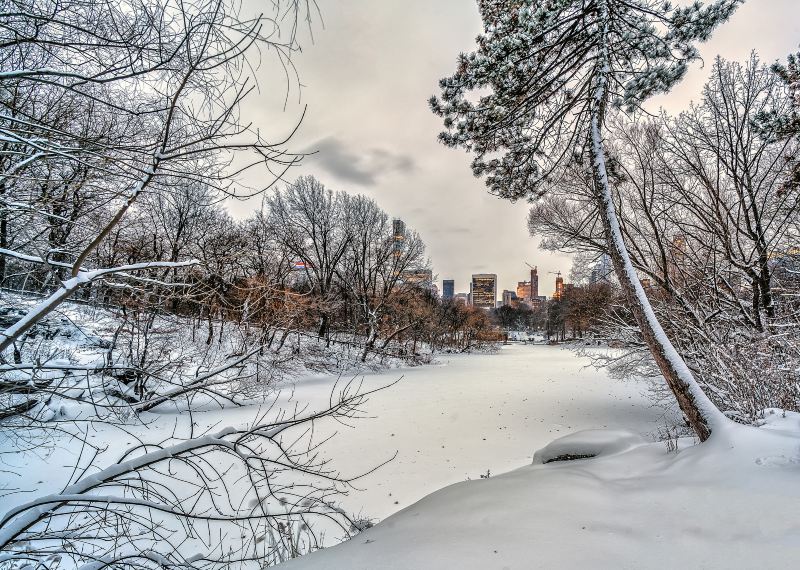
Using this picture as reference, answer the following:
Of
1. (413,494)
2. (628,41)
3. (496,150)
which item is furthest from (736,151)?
(413,494)

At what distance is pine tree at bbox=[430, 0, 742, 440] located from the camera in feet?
13.6

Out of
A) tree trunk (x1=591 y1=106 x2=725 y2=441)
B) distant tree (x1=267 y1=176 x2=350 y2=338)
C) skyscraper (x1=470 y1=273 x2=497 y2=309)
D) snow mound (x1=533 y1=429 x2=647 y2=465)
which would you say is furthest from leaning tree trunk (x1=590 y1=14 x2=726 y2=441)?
skyscraper (x1=470 y1=273 x2=497 y2=309)

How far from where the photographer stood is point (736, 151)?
7117 mm

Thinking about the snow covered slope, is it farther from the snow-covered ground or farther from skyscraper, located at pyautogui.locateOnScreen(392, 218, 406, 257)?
skyscraper, located at pyautogui.locateOnScreen(392, 218, 406, 257)

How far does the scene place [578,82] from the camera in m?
5.32

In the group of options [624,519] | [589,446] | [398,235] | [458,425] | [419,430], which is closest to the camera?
[624,519]

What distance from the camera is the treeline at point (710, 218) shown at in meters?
6.11

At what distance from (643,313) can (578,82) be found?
154 inches

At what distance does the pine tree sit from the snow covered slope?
1041mm

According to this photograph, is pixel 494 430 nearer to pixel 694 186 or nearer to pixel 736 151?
pixel 694 186

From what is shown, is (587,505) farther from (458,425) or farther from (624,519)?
(458,425)

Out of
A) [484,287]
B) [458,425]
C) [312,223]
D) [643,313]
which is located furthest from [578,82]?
[484,287]

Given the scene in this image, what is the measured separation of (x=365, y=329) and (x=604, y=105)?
18.4m

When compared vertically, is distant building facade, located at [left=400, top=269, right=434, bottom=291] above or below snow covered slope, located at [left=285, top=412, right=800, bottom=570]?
above
